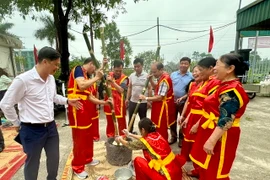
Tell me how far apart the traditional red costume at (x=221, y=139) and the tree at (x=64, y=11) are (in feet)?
19.2

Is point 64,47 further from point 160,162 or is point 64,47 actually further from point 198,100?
point 160,162

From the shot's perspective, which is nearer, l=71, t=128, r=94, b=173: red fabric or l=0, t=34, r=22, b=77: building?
l=71, t=128, r=94, b=173: red fabric

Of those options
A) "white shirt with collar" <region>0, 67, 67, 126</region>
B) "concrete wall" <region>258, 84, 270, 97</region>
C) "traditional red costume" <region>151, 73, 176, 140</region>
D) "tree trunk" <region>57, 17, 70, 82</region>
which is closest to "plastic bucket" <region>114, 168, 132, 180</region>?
"traditional red costume" <region>151, 73, 176, 140</region>

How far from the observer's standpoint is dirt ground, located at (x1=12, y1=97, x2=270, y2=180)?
109 inches

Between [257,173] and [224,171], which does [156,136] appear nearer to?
[224,171]

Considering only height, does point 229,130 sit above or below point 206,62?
below

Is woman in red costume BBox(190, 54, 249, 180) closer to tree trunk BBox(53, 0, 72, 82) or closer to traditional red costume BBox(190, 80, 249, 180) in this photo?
traditional red costume BBox(190, 80, 249, 180)

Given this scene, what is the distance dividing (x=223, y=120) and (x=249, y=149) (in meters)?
2.68

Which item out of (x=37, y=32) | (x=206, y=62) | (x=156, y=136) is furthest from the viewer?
(x=37, y=32)

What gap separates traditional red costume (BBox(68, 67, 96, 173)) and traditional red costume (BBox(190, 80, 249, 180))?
1.47 metres

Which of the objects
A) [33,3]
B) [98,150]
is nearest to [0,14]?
[33,3]

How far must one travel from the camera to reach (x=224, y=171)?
1723mm

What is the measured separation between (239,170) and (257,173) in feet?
0.77

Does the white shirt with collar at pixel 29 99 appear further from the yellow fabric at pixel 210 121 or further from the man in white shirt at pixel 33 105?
the yellow fabric at pixel 210 121
